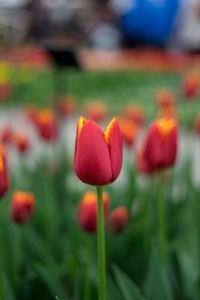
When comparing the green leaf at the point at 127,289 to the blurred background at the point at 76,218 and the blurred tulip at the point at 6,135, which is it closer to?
the blurred background at the point at 76,218

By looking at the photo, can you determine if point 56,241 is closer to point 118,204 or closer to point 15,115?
point 118,204

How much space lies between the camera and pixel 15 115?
666cm


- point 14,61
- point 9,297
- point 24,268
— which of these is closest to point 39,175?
point 24,268

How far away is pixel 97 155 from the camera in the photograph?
2.41ft

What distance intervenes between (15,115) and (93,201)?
562 centimetres

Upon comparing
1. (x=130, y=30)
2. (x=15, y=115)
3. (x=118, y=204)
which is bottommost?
(x=118, y=204)

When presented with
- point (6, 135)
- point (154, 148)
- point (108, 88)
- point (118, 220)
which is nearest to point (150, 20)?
point (108, 88)

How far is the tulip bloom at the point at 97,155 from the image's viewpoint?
0.74m

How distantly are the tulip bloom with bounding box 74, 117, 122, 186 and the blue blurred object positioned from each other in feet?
25.8

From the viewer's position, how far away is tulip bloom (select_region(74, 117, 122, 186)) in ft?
2.41

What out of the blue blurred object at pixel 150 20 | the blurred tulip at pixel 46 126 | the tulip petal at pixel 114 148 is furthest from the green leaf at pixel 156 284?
the blue blurred object at pixel 150 20

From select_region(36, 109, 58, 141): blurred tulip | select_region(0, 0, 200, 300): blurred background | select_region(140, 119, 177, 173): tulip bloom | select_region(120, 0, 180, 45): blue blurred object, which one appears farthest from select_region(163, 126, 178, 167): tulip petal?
select_region(120, 0, 180, 45): blue blurred object

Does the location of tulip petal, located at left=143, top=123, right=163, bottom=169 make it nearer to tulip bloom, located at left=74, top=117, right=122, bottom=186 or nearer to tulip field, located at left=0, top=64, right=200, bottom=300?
tulip field, located at left=0, top=64, right=200, bottom=300

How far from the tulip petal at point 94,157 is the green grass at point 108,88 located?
215 inches
